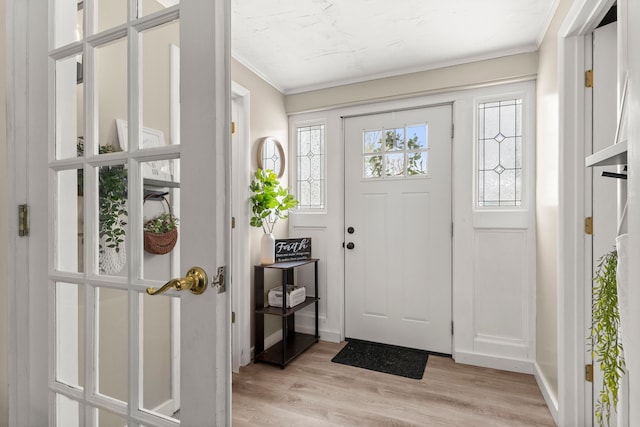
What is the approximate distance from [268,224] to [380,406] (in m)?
1.57

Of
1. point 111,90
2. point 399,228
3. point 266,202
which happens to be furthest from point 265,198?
point 111,90

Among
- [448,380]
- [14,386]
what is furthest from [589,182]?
[14,386]

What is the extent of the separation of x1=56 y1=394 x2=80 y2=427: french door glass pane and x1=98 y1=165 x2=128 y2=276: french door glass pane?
1.44 feet

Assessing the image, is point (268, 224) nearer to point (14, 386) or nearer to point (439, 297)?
point (439, 297)

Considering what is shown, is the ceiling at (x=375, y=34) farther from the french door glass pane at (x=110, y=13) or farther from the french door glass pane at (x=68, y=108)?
the french door glass pane at (x=68, y=108)

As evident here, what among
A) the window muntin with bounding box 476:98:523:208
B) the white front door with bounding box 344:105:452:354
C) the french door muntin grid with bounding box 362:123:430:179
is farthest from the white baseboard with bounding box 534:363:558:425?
the french door muntin grid with bounding box 362:123:430:179

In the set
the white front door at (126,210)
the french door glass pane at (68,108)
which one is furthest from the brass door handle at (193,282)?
the french door glass pane at (68,108)

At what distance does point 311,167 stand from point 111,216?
7.58ft

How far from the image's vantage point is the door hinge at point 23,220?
40.0 inches

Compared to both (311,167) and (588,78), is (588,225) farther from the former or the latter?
(311,167)

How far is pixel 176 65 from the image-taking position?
976 millimetres

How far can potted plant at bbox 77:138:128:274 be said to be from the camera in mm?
913

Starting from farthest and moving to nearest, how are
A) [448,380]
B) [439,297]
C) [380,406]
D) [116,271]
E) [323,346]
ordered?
[323,346]
[439,297]
[448,380]
[380,406]
[116,271]

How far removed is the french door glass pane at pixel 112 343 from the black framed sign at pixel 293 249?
1.82m
